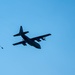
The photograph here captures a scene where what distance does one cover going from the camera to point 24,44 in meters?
75.1

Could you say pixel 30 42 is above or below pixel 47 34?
below

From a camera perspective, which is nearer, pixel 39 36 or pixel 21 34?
pixel 21 34

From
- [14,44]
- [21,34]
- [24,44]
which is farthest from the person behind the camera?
[14,44]

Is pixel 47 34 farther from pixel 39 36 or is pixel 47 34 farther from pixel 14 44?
pixel 14 44

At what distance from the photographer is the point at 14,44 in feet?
267

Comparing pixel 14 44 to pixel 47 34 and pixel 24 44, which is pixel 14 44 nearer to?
pixel 24 44

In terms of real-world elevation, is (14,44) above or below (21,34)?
above

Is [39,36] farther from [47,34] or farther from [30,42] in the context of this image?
[30,42]

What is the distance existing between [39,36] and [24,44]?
618 cm

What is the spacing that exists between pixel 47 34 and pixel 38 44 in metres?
4.94

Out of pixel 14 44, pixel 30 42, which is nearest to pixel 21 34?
pixel 30 42

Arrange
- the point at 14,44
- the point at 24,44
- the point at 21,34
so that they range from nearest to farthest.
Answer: the point at 21,34
the point at 24,44
the point at 14,44

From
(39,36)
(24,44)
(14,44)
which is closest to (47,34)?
(39,36)

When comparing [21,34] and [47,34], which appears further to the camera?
[47,34]
